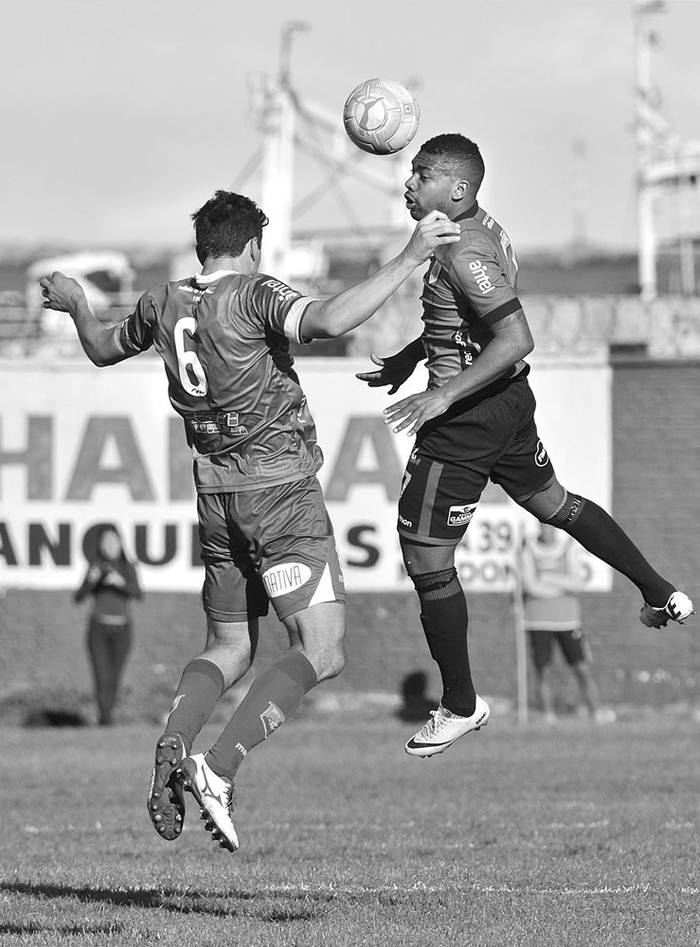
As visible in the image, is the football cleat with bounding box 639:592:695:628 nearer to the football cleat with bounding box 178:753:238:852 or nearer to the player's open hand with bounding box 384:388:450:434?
the player's open hand with bounding box 384:388:450:434

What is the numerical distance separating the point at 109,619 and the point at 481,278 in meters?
11.9

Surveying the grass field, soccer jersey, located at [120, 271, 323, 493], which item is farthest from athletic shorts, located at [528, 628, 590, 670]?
soccer jersey, located at [120, 271, 323, 493]

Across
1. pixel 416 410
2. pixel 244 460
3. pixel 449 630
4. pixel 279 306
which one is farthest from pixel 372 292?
pixel 449 630

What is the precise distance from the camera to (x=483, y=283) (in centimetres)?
680

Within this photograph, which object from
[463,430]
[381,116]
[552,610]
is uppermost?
[381,116]

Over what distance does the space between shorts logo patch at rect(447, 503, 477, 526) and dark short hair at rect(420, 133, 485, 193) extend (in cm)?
144

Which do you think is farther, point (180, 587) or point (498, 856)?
point (180, 587)

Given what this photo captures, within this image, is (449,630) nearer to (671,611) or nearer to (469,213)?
(671,611)

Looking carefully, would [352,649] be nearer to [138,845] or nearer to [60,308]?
[138,845]

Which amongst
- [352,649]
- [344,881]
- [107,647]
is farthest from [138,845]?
[352,649]

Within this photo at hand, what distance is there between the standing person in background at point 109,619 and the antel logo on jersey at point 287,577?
11341 mm

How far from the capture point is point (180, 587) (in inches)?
778

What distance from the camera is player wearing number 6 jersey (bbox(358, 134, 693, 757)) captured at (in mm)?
6832

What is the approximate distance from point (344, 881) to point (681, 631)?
1150 centimetres
